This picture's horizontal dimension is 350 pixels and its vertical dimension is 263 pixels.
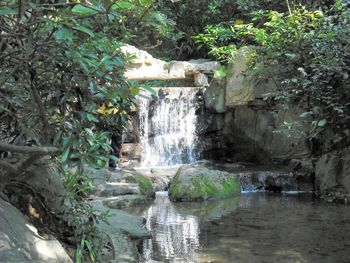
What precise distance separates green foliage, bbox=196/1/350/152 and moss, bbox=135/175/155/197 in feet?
9.49

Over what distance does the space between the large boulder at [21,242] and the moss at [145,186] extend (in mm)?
6041

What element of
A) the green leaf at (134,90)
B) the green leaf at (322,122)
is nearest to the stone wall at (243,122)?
the green leaf at (322,122)

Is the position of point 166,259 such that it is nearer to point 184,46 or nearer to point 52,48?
point 52,48

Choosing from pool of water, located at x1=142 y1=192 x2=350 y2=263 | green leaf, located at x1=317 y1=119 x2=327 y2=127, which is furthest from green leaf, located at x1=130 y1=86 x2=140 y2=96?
green leaf, located at x1=317 y1=119 x2=327 y2=127

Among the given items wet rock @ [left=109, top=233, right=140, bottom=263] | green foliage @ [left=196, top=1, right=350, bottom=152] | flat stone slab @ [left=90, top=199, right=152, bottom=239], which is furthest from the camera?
green foliage @ [left=196, top=1, right=350, bottom=152]

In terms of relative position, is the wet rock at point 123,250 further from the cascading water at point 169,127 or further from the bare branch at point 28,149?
the cascading water at point 169,127

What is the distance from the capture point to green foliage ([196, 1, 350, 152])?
8.37 meters

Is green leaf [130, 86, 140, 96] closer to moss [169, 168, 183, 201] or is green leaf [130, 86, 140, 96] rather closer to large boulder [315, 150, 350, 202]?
moss [169, 168, 183, 201]

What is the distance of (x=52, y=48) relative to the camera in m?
2.14

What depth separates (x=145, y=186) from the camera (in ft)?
30.5

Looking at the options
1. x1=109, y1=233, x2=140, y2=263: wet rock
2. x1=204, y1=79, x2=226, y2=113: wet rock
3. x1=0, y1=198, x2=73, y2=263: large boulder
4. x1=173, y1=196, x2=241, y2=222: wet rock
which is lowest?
x1=173, y1=196, x2=241, y2=222: wet rock

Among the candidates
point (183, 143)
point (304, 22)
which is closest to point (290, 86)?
point (304, 22)

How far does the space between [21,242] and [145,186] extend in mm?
6574

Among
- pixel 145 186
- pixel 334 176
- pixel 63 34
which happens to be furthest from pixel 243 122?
pixel 63 34
